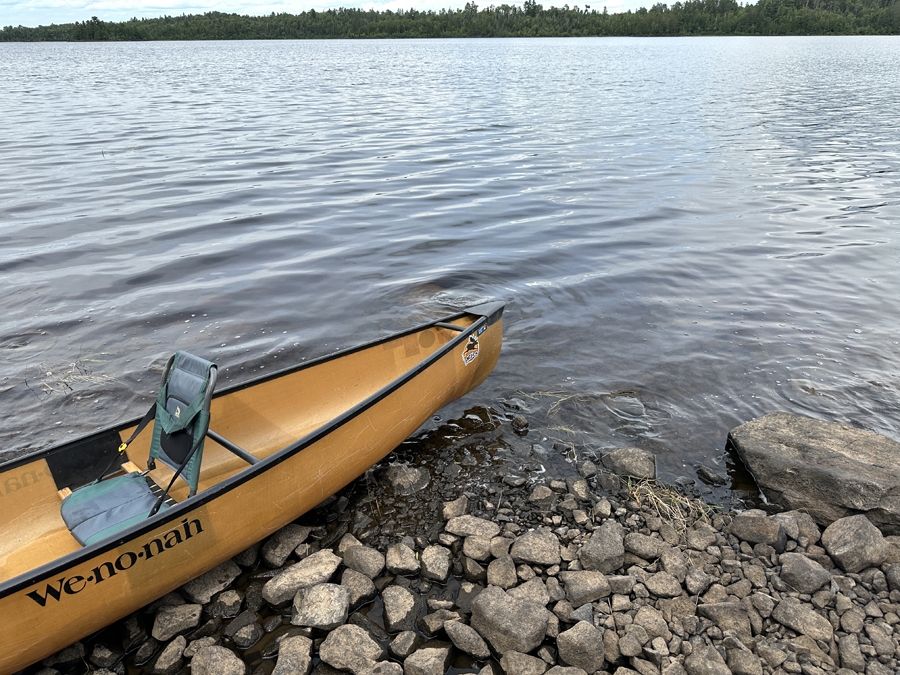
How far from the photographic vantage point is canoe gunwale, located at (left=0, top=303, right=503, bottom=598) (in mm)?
3695

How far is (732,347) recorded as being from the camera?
29.1 ft

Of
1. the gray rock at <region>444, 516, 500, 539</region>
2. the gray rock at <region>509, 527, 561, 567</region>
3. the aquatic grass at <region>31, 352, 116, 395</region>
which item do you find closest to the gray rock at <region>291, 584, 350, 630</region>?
the gray rock at <region>444, 516, 500, 539</region>

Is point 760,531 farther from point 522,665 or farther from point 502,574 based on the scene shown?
point 522,665

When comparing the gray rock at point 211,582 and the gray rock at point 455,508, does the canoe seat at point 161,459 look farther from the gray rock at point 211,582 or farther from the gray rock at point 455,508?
the gray rock at point 455,508

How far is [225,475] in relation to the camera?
608cm

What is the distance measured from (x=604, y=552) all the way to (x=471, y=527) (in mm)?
1132

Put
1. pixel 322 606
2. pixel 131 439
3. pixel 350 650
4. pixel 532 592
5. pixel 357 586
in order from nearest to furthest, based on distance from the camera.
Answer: pixel 350 650
pixel 322 606
pixel 532 592
pixel 357 586
pixel 131 439

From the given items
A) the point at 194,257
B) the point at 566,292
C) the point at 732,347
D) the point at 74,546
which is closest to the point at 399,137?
the point at 194,257

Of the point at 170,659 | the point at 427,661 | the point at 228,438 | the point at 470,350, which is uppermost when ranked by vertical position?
the point at 470,350

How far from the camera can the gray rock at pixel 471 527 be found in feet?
17.0

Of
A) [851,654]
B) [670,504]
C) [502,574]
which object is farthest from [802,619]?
[502,574]

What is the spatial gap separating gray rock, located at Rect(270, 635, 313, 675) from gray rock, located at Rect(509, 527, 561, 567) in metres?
1.72

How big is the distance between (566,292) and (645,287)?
5.06 feet

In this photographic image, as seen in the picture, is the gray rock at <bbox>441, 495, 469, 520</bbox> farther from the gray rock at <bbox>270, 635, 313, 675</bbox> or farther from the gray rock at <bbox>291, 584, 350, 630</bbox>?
the gray rock at <bbox>270, 635, 313, 675</bbox>
